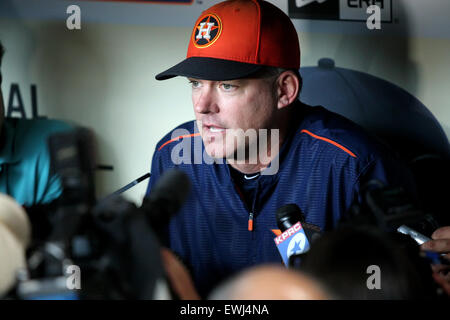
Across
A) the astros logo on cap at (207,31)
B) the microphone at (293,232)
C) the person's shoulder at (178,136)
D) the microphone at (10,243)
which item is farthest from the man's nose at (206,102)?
the microphone at (10,243)

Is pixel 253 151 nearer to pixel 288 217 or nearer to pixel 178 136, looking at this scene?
pixel 178 136

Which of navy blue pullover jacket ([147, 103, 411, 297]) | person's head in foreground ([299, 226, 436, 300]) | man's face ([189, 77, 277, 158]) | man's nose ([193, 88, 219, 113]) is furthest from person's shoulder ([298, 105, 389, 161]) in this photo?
person's head in foreground ([299, 226, 436, 300])

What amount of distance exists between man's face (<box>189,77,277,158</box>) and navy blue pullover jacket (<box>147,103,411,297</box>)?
12 centimetres

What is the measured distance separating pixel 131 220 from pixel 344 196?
83 centimetres

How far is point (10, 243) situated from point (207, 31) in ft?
2.53

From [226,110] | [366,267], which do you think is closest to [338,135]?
[226,110]

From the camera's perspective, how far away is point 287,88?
4.35 ft

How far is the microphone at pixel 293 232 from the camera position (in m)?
0.84

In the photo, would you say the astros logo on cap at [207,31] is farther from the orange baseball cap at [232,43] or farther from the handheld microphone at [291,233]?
the handheld microphone at [291,233]

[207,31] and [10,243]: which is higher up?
[207,31]

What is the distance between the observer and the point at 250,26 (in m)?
1.19

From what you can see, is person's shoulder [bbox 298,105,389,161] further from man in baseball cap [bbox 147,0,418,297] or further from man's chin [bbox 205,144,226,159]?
man's chin [bbox 205,144,226,159]
